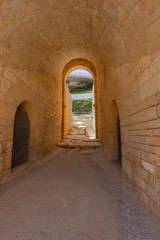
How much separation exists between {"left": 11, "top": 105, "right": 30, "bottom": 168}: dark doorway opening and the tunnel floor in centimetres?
57

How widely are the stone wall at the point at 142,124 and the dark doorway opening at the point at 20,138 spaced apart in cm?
315

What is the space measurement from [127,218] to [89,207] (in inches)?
25.7

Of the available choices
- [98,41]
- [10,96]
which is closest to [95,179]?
[10,96]

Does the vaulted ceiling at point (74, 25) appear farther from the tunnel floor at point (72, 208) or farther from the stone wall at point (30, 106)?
the tunnel floor at point (72, 208)

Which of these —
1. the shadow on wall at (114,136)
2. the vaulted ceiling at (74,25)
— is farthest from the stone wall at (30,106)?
the shadow on wall at (114,136)

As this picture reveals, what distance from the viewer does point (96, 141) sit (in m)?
7.37

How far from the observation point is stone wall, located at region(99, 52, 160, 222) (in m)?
1.93

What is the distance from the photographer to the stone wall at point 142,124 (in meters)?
1.93

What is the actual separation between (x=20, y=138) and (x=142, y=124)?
11.8ft

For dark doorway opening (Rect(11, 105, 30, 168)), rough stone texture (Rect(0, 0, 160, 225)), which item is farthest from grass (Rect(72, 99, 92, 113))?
dark doorway opening (Rect(11, 105, 30, 168))

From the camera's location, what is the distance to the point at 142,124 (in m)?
2.38

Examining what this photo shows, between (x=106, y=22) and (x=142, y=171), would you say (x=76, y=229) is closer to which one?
(x=142, y=171)

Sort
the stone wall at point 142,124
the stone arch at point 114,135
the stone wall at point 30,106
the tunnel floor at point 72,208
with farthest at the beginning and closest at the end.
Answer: the stone arch at point 114,135, the stone wall at point 30,106, the stone wall at point 142,124, the tunnel floor at point 72,208

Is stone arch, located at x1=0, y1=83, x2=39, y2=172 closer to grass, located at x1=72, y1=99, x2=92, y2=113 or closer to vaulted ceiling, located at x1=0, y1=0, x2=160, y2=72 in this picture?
vaulted ceiling, located at x1=0, y1=0, x2=160, y2=72
